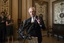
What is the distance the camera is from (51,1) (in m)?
11.0

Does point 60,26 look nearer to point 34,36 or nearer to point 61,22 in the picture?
point 61,22

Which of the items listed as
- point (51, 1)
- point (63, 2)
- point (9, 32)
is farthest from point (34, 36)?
point (51, 1)

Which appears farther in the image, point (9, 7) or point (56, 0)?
point (56, 0)

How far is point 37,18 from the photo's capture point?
6.66 feet

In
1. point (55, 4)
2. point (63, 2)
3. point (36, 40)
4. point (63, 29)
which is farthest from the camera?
point (55, 4)

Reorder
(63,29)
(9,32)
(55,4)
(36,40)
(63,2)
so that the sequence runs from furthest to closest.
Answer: (55,4) → (63,2) → (63,29) → (9,32) → (36,40)

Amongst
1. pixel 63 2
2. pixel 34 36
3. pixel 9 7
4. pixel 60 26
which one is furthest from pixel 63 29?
pixel 34 36

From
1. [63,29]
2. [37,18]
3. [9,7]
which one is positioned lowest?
[63,29]

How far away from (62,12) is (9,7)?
3548 mm

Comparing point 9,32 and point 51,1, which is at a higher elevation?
point 51,1

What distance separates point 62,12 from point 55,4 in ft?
2.96

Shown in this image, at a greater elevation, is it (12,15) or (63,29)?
(12,15)

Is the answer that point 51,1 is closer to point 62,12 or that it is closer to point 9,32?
point 62,12

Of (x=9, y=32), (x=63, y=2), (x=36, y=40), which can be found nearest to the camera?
(x=36, y=40)
